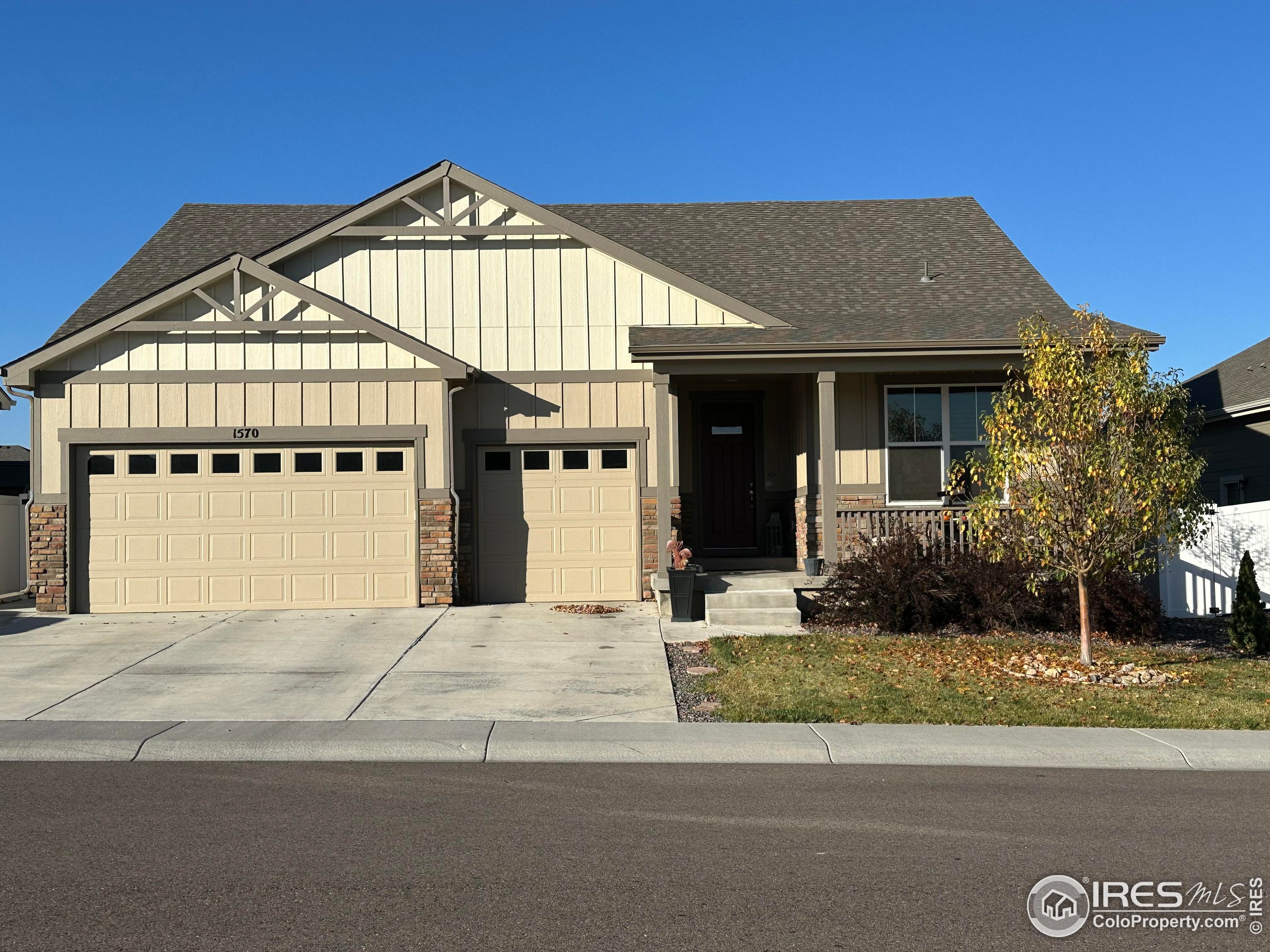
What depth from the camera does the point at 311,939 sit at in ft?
15.2

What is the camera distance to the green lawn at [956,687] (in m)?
9.44

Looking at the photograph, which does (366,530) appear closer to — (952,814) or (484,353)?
(484,353)

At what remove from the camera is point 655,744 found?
8.57 m

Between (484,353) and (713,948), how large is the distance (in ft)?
43.2

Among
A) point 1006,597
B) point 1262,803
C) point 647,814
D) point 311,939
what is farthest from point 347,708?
point 1006,597

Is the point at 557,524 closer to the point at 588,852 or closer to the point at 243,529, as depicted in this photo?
the point at 243,529

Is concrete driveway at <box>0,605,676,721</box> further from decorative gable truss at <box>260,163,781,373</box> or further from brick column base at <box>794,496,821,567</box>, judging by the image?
decorative gable truss at <box>260,163,781,373</box>

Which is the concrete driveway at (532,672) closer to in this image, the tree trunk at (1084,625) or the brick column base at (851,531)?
the brick column base at (851,531)

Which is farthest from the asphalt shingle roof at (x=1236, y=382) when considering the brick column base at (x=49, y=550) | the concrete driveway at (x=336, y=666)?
the brick column base at (x=49, y=550)

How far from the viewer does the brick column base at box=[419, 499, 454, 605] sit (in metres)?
16.0

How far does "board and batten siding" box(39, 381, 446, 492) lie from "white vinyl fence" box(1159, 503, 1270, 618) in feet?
34.1

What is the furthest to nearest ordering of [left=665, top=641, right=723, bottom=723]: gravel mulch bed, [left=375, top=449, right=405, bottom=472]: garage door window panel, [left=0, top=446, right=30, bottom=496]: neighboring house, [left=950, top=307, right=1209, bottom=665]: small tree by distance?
[left=0, top=446, right=30, bottom=496]: neighboring house < [left=375, top=449, right=405, bottom=472]: garage door window panel < [left=950, top=307, right=1209, bottom=665]: small tree < [left=665, top=641, right=723, bottom=723]: gravel mulch bed

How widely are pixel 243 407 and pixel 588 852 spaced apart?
1180 centimetres

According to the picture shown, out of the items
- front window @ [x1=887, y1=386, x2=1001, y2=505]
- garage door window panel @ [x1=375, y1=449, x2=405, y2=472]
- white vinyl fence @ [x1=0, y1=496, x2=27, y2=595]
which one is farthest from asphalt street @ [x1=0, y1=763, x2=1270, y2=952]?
white vinyl fence @ [x1=0, y1=496, x2=27, y2=595]
